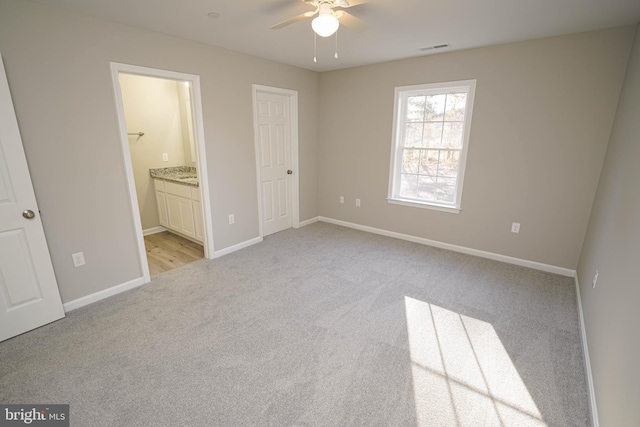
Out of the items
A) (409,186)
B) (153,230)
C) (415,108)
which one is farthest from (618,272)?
(153,230)

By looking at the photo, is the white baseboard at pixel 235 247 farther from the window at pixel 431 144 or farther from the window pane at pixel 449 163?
the window pane at pixel 449 163

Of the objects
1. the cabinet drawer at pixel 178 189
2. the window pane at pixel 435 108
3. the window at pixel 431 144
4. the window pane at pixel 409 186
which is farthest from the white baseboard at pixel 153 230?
the window pane at pixel 435 108

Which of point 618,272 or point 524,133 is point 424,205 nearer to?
point 524,133

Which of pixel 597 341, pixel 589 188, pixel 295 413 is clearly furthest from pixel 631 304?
pixel 589 188

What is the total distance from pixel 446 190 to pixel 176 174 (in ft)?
13.3

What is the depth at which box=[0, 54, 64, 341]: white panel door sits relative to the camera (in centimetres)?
207

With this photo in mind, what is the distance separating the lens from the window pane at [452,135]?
3.67 metres

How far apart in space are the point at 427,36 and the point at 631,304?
2.69 meters

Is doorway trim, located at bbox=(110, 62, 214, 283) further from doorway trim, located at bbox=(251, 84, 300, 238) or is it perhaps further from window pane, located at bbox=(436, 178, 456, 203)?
window pane, located at bbox=(436, 178, 456, 203)

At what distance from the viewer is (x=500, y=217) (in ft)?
11.6

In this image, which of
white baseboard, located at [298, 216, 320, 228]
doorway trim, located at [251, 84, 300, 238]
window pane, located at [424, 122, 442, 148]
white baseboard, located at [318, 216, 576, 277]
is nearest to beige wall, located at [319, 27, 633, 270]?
white baseboard, located at [318, 216, 576, 277]

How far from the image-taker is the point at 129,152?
2.71 m

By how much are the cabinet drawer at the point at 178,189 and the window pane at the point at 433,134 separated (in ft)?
10.7

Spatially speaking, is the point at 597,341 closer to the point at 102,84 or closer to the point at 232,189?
the point at 232,189
